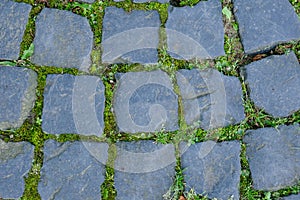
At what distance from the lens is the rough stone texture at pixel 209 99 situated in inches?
122

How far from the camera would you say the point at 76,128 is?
305cm

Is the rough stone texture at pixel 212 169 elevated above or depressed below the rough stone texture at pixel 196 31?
below

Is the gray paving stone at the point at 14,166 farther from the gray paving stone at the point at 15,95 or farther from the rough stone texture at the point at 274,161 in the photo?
the rough stone texture at the point at 274,161

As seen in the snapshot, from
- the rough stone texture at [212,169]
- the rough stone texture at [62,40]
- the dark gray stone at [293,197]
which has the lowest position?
the dark gray stone at [293,197]

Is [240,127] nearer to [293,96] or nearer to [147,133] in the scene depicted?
[293,96]

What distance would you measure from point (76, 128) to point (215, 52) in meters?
1.11

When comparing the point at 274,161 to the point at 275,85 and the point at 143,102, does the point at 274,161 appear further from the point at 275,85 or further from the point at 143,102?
the point at 143,102

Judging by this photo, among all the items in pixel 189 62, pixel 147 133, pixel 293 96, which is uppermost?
pixel 189 62

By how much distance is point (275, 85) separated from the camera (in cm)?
313

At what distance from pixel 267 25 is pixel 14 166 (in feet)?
6.59

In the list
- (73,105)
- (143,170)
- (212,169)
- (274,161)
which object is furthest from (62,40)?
(274,161)

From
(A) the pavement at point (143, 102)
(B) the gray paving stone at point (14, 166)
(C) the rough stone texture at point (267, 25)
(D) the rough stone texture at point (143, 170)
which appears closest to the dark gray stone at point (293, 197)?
(A) the pavement at point (143, 102)

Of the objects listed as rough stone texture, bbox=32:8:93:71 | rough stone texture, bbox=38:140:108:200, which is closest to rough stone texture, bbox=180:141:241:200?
rough stone texture, bbox=38:140:108:200

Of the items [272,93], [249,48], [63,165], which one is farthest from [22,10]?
[272,93]
